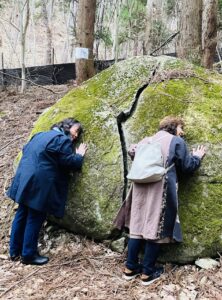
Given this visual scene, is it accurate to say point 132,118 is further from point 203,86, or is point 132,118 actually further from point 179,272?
point 179,272

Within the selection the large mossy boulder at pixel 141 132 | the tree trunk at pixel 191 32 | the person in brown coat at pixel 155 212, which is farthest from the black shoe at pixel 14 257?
the tree trunk at pixel 191 32

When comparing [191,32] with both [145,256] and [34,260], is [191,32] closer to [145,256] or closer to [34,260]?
[145,256]

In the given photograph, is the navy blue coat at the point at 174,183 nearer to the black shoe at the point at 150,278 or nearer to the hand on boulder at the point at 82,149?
the black shoe at the point at 150,278

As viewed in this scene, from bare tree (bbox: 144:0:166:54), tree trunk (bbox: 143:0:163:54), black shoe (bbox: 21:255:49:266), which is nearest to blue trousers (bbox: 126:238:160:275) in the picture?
black shoe (bbox: 21:255:49:266)

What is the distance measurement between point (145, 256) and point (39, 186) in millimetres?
1378

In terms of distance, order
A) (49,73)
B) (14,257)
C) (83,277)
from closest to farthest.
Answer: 1. (83,277)
2. (14,257)
3. (49,73)

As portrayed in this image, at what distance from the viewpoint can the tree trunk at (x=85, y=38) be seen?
796 cm

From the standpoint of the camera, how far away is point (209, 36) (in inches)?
305

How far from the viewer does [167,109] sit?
4844 millimetres

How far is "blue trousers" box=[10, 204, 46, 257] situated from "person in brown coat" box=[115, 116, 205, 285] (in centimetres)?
104

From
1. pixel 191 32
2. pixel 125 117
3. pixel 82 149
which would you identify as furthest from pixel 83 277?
pixel 191 32

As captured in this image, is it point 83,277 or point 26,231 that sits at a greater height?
point 26,231

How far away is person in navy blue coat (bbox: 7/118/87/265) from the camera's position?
4.20 meters

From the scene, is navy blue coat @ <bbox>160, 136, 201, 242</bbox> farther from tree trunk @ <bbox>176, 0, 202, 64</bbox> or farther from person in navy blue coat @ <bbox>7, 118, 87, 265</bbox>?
tree trunk @ <bbox>176, 0, 202, 64</bbox>
